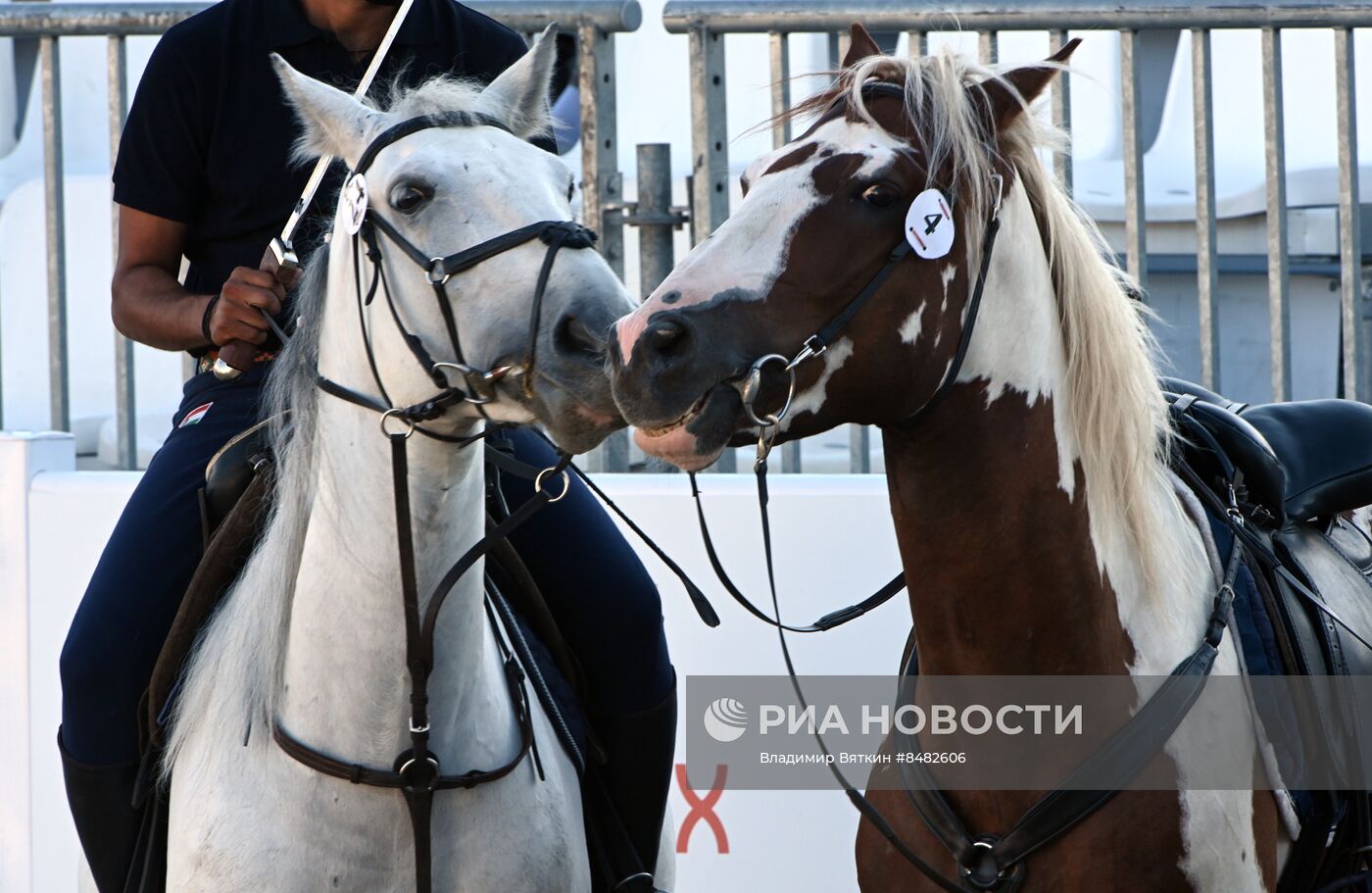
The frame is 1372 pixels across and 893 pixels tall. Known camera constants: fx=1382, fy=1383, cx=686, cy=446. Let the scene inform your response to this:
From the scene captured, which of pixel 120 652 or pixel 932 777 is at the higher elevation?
pixel 120 652

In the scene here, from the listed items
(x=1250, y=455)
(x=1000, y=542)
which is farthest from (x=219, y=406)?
(x=1250, y=455)

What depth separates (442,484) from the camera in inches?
78.0

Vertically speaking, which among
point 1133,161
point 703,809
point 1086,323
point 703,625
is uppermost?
point 1133,161

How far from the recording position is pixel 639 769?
2.50 metres

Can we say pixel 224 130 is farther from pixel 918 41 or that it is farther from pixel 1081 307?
pixel 918 41

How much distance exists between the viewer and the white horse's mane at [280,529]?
2068 millimetres

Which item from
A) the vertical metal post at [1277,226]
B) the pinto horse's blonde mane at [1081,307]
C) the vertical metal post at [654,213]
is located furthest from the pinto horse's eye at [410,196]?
the vertical metal post at [1277,226]

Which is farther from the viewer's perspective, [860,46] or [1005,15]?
[1005,15]

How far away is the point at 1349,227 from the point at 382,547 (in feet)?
9.46

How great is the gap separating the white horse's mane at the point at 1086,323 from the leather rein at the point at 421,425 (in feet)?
1.82

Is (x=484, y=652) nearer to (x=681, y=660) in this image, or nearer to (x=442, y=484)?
(x=442, y=484)

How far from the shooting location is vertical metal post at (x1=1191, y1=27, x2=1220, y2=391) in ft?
12.2
